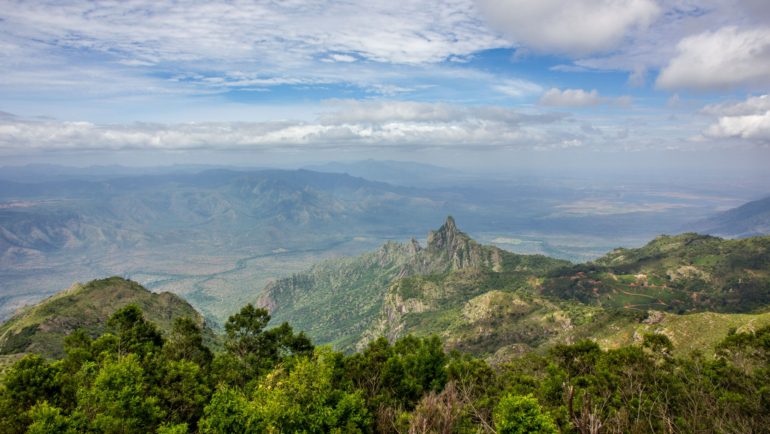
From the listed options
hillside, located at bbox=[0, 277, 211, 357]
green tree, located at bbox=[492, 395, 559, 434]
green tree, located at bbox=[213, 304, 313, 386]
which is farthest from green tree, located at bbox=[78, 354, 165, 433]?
hillside, located at bbox=[0, 277, 211, 357]

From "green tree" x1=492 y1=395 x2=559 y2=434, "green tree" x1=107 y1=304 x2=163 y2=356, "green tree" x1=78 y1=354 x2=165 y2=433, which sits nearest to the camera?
"green tree" x1=492 y1=395 x2=559 y2=434

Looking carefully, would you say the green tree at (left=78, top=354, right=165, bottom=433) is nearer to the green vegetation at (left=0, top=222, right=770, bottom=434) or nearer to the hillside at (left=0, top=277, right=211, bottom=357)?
the green vegetation at (left=0, top=222, right=770, bottom=434)

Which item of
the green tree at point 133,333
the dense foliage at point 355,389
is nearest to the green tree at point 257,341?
the dense foliage at point 355,389

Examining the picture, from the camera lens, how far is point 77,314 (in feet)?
372

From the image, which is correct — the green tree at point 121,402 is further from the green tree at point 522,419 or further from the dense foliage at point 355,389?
the green tree at point 522,419

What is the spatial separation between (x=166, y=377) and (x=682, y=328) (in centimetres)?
10696

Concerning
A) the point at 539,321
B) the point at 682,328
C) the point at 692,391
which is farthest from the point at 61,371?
the point at 539,321

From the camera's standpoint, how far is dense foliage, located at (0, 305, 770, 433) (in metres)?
34.9

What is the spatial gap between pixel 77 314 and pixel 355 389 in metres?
105

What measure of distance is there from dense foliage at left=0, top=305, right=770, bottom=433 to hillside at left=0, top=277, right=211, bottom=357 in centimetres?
5685

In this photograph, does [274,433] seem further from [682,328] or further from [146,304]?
[146,304]

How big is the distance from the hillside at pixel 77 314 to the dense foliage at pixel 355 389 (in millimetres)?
56845

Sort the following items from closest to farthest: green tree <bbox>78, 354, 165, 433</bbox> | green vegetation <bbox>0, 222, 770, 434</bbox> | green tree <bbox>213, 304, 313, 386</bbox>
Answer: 1. green tree <bbox>78, 354, 165, 433</bbox>
2. green vegetation <bbox>0, 222, 770, 434</bbox>
3. green tree <bbox>213, 304, 313, 386</bbox>

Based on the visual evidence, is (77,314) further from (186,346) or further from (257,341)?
(257,341)
